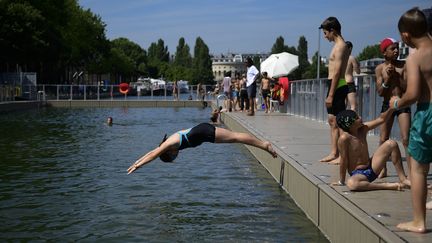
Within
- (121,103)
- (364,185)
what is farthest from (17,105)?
(364,185)

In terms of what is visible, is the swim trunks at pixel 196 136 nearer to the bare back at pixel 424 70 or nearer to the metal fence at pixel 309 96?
the bare back at pixel 424 70

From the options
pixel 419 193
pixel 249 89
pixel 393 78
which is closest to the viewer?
pixel 419 193

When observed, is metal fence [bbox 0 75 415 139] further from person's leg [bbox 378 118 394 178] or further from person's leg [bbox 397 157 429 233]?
person's leg [bbox 397 157 429 233]

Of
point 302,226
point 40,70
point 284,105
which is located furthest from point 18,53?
point 302,226

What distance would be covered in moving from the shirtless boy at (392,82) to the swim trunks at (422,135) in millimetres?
2236

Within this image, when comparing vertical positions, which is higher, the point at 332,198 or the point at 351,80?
the point at 351,80

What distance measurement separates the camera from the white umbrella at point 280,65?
3091 cm

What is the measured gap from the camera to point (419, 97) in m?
4.93

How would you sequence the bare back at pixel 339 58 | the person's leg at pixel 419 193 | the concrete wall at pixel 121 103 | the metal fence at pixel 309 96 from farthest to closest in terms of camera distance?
the concrete wall at pixel 121 103 < the metal fence at pixel 309 96 < the bare back at pixel 339 58 < the person's leg at pixel 419 193

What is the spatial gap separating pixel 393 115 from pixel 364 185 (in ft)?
4.99

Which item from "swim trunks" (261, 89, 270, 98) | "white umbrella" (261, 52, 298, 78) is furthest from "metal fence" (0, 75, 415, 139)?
"white umbrella" (261, 52, 298, 78)

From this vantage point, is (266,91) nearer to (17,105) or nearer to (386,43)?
(386,43)

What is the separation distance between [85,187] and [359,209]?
5603 mm

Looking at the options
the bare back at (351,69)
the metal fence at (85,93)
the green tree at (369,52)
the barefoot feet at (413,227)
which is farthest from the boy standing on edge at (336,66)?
the green tree at (369,52)
